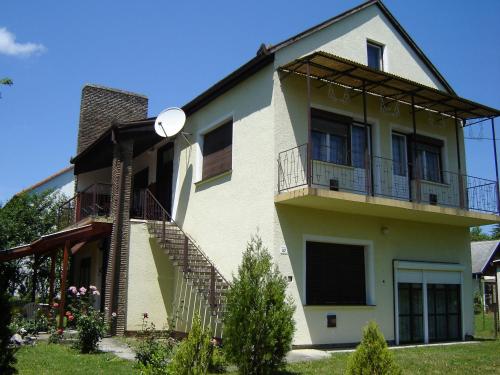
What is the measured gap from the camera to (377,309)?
13.6 m

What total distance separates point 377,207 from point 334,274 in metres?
2.03

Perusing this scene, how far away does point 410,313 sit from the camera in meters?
14.4

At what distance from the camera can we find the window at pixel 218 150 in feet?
48.6

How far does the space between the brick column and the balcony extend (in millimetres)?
5868

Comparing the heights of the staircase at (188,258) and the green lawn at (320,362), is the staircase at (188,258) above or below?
above

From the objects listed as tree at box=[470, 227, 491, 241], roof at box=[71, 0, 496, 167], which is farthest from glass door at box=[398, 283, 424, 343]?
tree at box=[470, 227, 491, 241]

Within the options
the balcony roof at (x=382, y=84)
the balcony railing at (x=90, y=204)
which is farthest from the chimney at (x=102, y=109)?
the balcony roof at (x=382, y=84)

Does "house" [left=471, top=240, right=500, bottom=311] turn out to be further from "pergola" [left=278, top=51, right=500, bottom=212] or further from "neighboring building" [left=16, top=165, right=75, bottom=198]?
"neighboring building" [left=16, top=165, right=75, bottom=198]

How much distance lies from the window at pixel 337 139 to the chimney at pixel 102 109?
35.4ft

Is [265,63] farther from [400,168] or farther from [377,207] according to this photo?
[400,168]

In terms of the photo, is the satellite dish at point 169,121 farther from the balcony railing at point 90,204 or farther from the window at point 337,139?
the window at point 337,139

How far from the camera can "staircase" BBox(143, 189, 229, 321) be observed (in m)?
12.6

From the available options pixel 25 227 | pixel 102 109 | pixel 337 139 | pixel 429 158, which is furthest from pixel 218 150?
pixel 25 227

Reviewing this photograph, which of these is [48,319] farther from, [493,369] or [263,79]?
[493,369]
